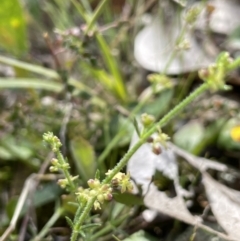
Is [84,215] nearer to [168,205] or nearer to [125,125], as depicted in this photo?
[168,205]

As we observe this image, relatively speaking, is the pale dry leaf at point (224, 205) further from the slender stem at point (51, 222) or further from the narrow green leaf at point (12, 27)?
the narrow green leaf at point (12, 27)

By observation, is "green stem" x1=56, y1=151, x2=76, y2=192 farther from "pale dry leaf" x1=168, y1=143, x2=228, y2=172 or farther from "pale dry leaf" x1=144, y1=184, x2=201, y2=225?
"pale dry leaf" x1=168, y1=143, x2=228, y2=172

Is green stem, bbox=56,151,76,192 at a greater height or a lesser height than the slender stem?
greater

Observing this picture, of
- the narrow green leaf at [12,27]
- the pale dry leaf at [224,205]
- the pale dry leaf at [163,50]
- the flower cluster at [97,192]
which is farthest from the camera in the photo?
the pale dry leaf at [163,50]

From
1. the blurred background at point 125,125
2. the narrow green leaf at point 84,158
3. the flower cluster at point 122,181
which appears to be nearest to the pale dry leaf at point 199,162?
the blurred background at point 125,125

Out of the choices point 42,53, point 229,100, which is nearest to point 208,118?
point 229,100

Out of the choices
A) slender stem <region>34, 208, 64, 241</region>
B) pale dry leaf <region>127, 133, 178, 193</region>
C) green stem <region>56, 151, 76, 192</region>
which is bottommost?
slender stem <region>34, 208, 64, 241</region>

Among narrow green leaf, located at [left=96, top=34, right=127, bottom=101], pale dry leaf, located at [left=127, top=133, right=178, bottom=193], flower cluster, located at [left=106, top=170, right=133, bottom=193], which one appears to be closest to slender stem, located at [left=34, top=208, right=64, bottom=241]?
pale dry leaf, located at [left=127, top=133, right=178, bottom=193]

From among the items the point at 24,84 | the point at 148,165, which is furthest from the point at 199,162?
the point at 24,84
